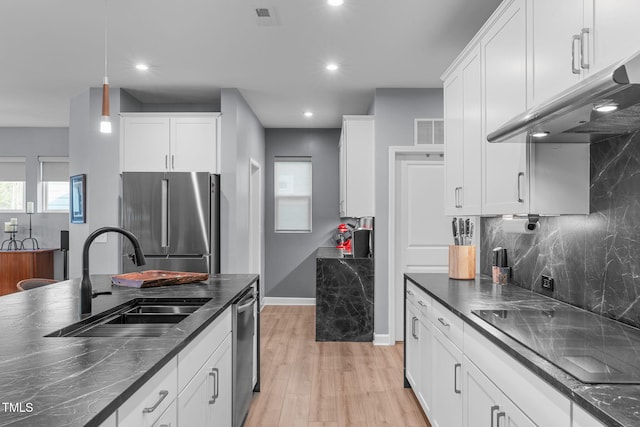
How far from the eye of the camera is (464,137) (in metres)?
2.79

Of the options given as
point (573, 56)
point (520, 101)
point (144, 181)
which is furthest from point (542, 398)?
point (144, 181)

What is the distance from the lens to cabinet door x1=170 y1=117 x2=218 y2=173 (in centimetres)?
465

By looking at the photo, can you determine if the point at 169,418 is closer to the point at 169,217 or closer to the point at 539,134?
the point at 539,134

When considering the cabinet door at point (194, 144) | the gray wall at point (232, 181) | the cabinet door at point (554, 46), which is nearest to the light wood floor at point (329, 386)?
the gray wall at point (232, 181)

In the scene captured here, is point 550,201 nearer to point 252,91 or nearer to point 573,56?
point 573,56

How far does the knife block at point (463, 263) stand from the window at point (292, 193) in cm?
396

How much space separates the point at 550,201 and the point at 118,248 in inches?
164

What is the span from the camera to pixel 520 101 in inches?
80.7

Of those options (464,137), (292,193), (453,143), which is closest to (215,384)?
(464,137)

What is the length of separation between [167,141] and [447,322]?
3.56 meters

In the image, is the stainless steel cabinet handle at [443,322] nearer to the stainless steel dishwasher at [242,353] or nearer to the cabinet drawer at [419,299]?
the cabinet drawer at [419,299]

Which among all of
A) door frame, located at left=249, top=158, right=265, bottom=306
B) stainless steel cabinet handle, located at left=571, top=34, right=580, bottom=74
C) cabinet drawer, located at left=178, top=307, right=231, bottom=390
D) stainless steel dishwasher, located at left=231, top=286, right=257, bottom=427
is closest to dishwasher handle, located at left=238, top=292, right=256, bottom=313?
stainless steel dishwasher, located at left=231, top=286, right=257, bottom=427

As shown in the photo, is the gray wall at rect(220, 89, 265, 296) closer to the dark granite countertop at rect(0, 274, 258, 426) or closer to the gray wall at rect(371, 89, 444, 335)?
the gray wall at rect(371, 89, 444, 335)

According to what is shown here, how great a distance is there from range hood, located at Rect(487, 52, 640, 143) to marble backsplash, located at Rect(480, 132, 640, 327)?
0.12 metres
